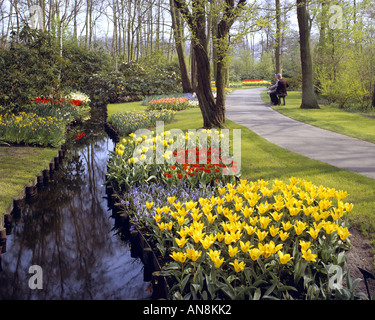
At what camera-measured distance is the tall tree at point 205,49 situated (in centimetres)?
928

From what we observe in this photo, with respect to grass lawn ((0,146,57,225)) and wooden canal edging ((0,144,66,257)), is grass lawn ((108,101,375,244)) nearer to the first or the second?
wooden canal edging ((0,144,66,257))

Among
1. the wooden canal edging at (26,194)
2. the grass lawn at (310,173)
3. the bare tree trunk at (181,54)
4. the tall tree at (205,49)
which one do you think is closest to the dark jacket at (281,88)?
the bare tree trunk at (181,54)

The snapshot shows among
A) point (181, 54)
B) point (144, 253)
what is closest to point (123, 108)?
point (181, 54)

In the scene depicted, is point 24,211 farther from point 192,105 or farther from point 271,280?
point 192,105

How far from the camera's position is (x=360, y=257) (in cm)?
346

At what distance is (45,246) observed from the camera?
4586 mm

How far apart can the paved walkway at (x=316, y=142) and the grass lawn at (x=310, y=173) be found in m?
0.37

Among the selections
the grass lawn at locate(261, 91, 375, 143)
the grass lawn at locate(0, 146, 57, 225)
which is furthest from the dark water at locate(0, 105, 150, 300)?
the grass lawn at locate(261, 91, 375, 143)

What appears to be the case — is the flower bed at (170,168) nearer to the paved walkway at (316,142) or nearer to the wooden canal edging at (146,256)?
the wooden canal edging at (146,256)

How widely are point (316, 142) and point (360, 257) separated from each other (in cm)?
550

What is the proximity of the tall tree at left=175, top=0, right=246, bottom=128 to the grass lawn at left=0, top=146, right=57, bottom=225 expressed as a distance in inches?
174

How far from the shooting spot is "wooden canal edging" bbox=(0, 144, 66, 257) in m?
4.55

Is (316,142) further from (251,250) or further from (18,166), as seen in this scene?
(18,166)

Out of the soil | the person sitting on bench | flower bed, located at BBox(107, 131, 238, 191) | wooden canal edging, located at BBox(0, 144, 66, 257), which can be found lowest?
the soil
